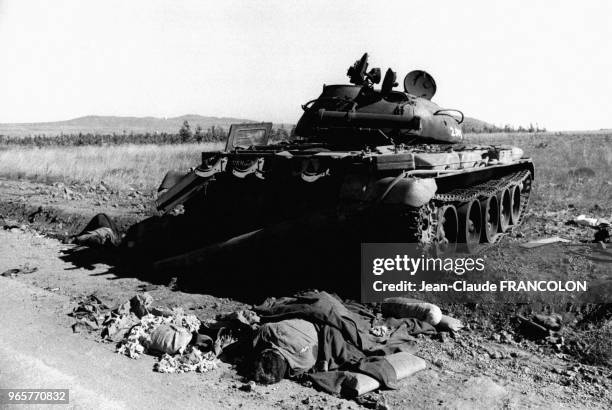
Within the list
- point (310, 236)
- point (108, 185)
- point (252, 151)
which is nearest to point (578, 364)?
point (310, 236)

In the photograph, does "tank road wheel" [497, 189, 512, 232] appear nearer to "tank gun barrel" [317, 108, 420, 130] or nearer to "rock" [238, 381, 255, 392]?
"tank gun barrel" [317, 108, 420, 130]

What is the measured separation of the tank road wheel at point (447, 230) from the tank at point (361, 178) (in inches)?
0.5

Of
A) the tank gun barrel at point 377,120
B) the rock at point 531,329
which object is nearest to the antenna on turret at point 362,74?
the tank gun barrel at point 377,120

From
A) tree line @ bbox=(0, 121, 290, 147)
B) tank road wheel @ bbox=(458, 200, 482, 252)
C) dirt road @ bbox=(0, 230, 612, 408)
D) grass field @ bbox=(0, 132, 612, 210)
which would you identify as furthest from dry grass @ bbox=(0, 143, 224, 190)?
dirt road @ bbox=(0, 230, 612, 408)

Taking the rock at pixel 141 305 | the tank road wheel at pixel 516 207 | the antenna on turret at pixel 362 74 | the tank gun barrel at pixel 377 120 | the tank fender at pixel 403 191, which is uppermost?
the antenna on turret at pixel 362 74

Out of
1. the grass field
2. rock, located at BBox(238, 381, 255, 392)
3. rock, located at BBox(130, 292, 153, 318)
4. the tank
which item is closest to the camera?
rock, located at BBox(238, 381, 255, 392)

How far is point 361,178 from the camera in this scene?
20.7 ft

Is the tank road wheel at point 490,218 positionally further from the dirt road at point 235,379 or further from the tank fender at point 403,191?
the dirt road at point 235,379

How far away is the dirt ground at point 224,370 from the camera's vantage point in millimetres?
4004

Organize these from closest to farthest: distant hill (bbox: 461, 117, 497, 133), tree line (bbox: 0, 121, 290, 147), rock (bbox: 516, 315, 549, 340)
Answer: rock (bbox: 516, 315, 549, 340) → tree line (bbox: 0, 121, 290, 147) → distant hill (bbox: 461, 117, 497, 133)

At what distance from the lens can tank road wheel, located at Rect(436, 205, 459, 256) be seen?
268 inches

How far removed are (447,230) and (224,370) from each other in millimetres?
3918

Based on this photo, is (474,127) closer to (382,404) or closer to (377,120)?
(377,120)

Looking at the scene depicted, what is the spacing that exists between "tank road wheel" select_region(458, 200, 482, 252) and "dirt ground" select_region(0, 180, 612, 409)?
2.25 ft
